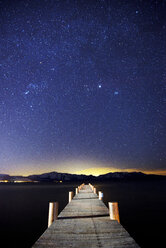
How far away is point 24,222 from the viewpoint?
61.8 ft

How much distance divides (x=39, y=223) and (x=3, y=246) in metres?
6.42

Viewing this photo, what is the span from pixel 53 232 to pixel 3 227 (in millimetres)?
15545

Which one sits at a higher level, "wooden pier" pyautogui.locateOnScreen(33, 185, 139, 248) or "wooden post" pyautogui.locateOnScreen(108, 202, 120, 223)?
"wooden post" pyautogui.locateOnScreen(108, 202, 120, 223)

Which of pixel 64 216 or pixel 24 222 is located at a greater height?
pixel 64 216

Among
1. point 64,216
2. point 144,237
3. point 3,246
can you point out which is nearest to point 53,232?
point 64,216

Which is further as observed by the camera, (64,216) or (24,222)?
(24,222)

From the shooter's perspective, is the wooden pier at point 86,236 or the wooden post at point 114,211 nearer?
the wooden pier at point 86,236

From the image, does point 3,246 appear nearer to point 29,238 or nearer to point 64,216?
point 29,238

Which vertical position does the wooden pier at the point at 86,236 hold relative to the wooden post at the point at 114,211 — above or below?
below

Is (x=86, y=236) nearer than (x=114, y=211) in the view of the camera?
Yes

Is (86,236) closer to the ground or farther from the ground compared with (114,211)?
closer to the ground

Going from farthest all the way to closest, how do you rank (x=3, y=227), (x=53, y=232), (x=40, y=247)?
(x=3, y=227) < (x=53, y=232) < (x=40, y=247)

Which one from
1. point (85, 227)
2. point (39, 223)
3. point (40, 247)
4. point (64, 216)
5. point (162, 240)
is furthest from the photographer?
point (39, 223)

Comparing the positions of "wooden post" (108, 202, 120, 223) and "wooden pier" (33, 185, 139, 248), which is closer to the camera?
"wooden pier" (33, 185, 139, 248)
